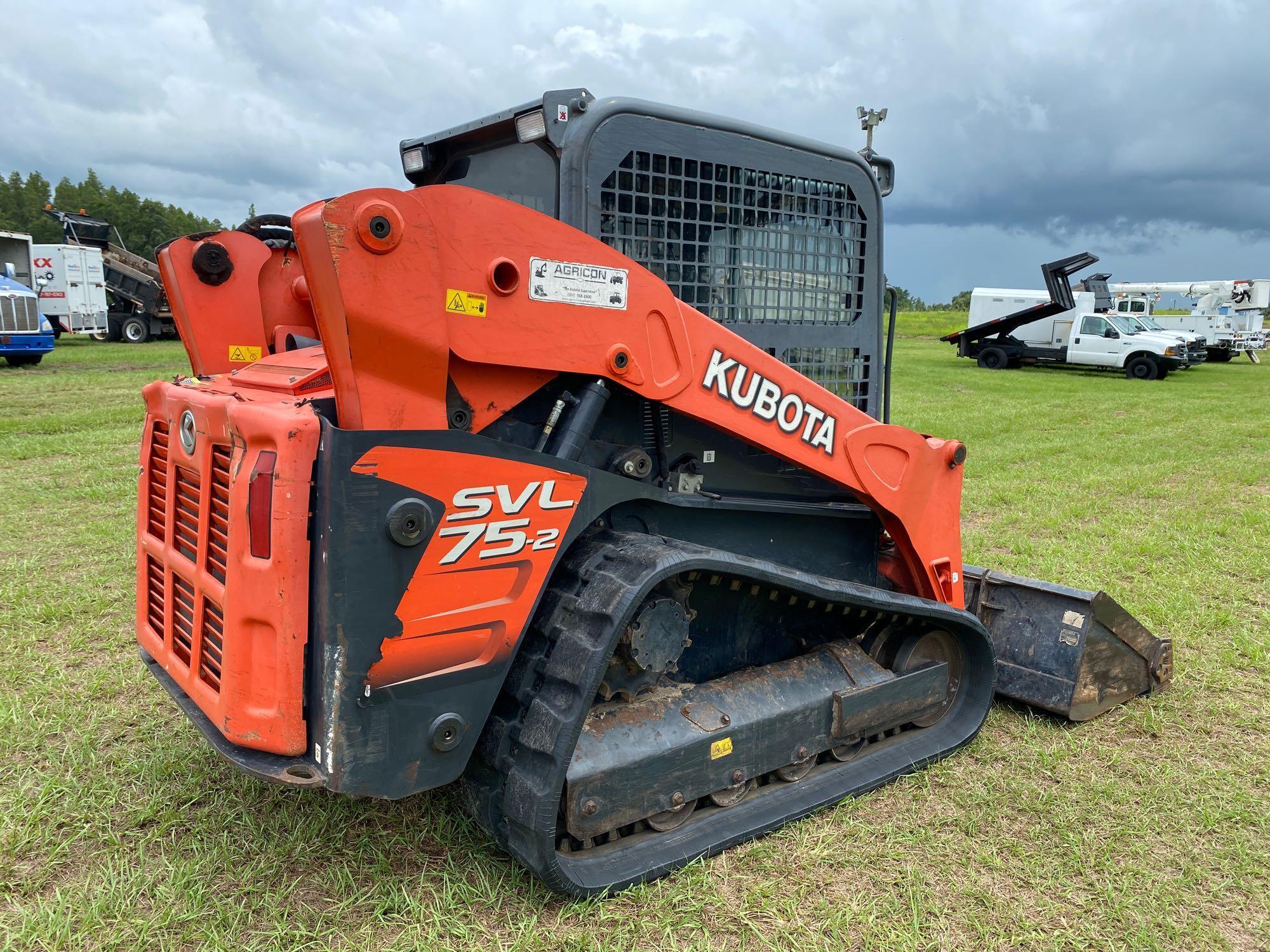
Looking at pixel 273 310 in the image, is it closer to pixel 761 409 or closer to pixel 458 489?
pixel 458 489

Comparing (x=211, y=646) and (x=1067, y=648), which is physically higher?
(x=211, y=646)

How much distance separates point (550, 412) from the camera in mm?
2727

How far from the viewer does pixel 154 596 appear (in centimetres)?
312

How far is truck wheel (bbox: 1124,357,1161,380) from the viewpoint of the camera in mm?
23500

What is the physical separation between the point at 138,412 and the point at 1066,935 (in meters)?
12.4

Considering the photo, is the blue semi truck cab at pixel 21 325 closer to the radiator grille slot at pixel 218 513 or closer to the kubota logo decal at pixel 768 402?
the radiator grille slot at pixel 218 513

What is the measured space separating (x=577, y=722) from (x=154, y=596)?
Answer: 164 centimetres

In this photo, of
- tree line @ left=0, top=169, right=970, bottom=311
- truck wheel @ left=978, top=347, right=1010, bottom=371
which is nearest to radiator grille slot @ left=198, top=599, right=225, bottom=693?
truck wheel @ left=978, top=347, right=1010, bottom=371

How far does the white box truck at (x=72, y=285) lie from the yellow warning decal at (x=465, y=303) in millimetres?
24135

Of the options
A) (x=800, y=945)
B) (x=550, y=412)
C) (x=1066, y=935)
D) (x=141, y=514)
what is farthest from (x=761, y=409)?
(x=141, y=514)

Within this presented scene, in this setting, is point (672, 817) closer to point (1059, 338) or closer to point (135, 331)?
point (1059, 338)

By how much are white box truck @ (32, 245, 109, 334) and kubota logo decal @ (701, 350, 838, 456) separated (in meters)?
24.1

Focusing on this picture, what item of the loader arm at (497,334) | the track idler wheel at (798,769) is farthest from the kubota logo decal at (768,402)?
the track idler wheel at (798,769)

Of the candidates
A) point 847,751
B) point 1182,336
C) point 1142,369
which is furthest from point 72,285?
point 1182,336
